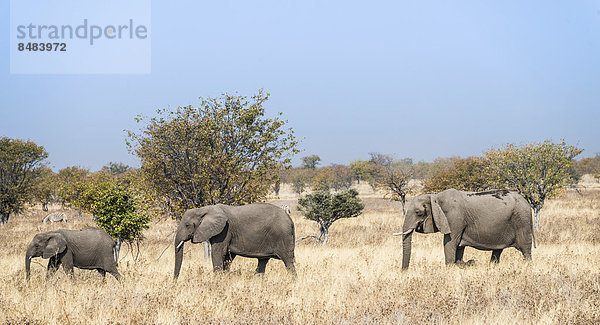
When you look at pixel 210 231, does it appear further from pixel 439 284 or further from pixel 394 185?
pixel 394 185

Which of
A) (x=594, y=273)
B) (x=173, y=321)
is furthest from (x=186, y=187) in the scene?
(x=594, y=273)

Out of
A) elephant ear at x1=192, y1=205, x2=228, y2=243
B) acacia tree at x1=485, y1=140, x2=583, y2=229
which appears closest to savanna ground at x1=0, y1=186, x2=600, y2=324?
elephant ear at x1=192, y1=205, x2=228, y2=243

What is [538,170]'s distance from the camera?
82.2 ft

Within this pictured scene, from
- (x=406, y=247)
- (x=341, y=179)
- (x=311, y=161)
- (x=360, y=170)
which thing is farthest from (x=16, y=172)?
(x=311, y=161)

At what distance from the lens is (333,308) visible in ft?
26.8

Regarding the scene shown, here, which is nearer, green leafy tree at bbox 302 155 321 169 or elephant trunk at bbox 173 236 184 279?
elephant trunk at bbox 173 236 184 279

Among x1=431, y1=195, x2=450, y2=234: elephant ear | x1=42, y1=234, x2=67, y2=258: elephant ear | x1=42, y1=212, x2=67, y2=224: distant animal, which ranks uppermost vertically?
x1=431, y1=195, x2=450, y2=234: elephant ear

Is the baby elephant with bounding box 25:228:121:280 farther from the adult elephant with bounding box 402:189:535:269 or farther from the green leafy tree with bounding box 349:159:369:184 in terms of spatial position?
the green leafy tree with bounding box 349:159:369:184

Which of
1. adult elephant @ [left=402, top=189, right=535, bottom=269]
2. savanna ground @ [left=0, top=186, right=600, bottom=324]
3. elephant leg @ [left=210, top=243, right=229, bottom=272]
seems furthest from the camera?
adult elephant @ [left=402, top=189, right=535, bottom=269]

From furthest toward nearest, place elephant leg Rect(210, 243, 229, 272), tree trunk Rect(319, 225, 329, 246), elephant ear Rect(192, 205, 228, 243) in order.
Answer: tree trunk Rect(319, 225, 329, 246)
elephant leg Rect(210, 243, 229, 272)
elephant ear Rect(192, 205, 228, 243)

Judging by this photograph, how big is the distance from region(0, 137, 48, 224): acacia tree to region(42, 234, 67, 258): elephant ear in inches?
1079

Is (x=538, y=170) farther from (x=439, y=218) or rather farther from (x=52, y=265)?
(x=52, y=265)

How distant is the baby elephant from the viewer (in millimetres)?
11891

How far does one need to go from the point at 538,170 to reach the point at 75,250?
2303 centimetres
